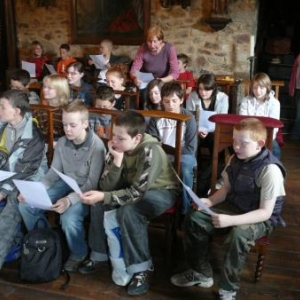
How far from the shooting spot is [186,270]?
2174mm

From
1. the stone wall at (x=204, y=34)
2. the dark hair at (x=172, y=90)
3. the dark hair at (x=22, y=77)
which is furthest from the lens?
the stone wall at (x=204, y=34)

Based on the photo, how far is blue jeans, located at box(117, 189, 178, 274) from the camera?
2021mm

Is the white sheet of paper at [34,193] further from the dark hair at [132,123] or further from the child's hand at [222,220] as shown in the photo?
the child's hand at [222,220]

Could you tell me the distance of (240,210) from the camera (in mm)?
2020

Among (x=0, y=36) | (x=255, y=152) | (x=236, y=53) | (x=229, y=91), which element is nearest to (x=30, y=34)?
(x=0, y=36)

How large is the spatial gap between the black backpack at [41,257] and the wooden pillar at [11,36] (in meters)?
4.41

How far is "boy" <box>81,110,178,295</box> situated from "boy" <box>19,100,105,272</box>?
0.52ft

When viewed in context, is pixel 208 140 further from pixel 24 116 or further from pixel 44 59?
pixel 44 59

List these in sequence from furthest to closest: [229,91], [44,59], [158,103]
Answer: [44,59] < [229,91] < [158,103]

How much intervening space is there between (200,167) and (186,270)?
1332mm

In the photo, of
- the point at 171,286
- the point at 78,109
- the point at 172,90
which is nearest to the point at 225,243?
the point at 171,286

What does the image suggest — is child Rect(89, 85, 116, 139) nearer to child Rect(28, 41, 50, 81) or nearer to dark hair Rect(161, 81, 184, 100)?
dark hair Rect(161, 81, 184, 100)

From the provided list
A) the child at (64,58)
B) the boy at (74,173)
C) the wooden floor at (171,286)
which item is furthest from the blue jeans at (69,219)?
the child at (64,58)

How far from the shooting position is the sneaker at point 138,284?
2051 millimetres
